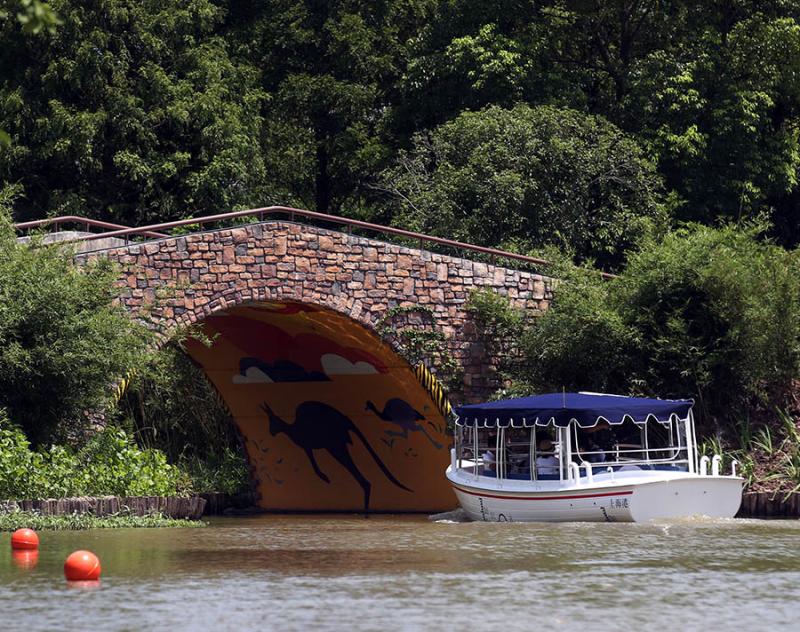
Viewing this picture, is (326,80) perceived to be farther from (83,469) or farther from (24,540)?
(24,540)

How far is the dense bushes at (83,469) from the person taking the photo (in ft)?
69.9

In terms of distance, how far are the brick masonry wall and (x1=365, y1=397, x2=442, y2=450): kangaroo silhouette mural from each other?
2.52m

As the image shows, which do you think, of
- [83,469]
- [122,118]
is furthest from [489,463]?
[122,118]

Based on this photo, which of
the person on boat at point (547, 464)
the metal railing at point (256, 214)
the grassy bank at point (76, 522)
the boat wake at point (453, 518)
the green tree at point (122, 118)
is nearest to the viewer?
the grassy bank at point (76, 522)

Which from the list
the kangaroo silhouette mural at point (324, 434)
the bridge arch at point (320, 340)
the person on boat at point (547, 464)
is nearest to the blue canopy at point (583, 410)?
the person on boat at point (547, 464)

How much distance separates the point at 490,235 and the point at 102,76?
891cm

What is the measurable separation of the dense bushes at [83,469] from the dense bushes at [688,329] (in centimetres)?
662

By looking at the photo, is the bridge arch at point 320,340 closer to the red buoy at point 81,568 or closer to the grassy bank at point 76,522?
the grassy bank at point 76,522

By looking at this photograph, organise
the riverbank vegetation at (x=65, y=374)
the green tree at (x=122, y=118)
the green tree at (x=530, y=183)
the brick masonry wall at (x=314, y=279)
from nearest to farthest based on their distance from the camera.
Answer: the riverbank vegetation at (x=65, y=374) < the brick masonry wall at (x=314, y=279) < the green tree at (x=530, y=183) < the green tree at (x=122, y=118)

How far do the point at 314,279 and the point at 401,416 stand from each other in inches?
180

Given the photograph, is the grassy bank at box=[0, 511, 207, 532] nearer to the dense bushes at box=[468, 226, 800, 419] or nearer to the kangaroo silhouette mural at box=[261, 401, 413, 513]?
the dense bushes at box=[468, 226, 800, 419]

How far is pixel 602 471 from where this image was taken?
2288 cm

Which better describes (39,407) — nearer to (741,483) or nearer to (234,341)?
(234,341)

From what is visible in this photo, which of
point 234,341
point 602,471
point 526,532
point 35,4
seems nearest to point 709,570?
point 526,532
